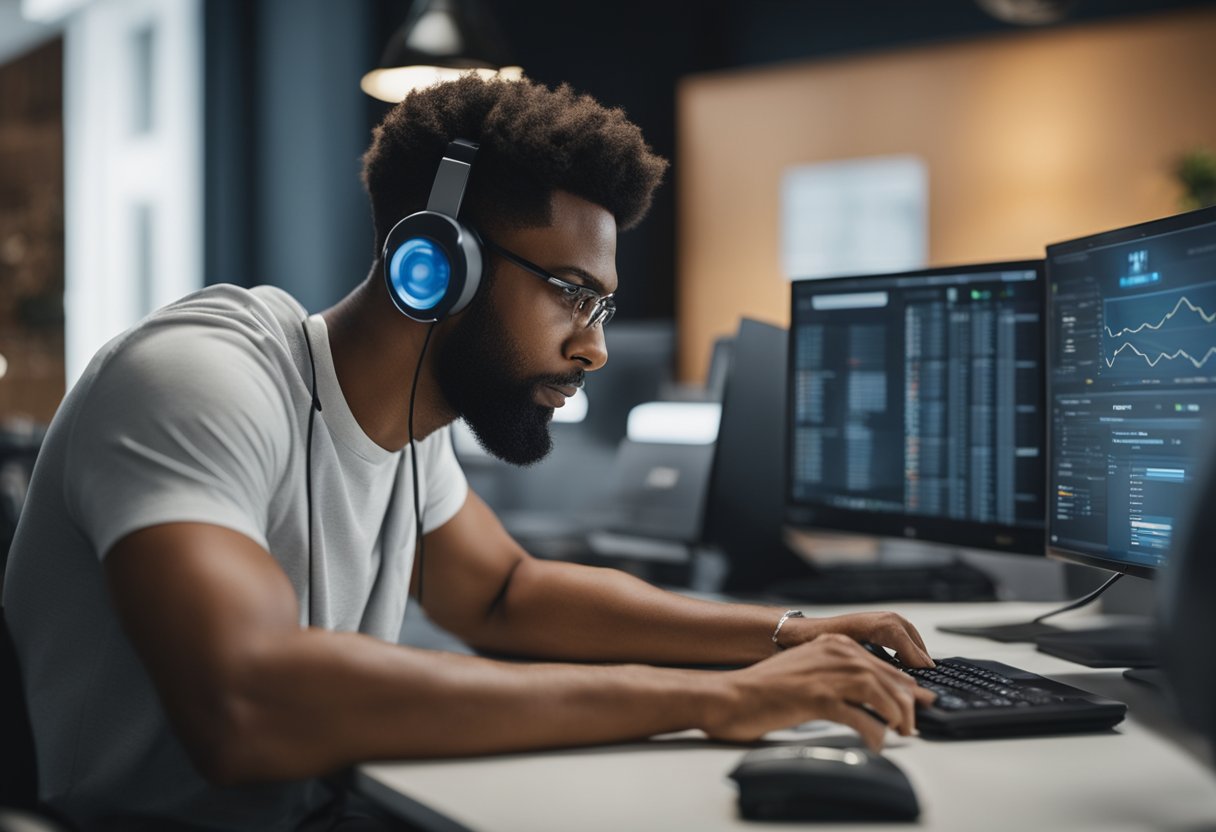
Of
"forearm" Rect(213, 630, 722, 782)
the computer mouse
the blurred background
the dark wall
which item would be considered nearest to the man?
"forearm" Rect(213, 630, 722, 782)

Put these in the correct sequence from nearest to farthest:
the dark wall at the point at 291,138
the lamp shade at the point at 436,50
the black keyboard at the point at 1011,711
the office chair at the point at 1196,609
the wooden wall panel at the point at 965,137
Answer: the office chair at the point at 1196,609, the black keyboard at the point at 1011,711, the lamp shade at the point at 436,50, the dark wall at the point at 291,138, the wooden wall panel at the point at 965,137

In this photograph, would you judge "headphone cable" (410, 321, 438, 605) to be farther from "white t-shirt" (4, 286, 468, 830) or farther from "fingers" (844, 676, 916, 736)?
"fingers" (844, 676, 916, 736)

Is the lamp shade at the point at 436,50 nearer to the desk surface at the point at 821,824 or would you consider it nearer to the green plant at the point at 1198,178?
the desk surface at the point at 821,824

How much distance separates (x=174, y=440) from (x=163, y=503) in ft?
0.22

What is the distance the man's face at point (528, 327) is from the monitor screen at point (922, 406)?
49 centimetres

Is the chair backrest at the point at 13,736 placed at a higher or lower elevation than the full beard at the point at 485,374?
lower

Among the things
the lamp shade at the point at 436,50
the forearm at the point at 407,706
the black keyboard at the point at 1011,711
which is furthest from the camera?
the lamp shade at the point at 436,50

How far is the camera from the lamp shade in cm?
265

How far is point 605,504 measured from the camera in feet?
6.52

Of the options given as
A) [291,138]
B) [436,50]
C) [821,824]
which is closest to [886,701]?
[821,824]

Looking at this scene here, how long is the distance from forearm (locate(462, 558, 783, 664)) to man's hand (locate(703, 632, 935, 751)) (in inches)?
10.1

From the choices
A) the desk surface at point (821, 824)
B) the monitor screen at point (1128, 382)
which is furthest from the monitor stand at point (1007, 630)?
the desk surface at point (821, 824)

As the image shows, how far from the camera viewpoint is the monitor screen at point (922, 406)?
1.38 m

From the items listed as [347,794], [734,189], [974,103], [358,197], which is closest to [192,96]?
[358,197]
